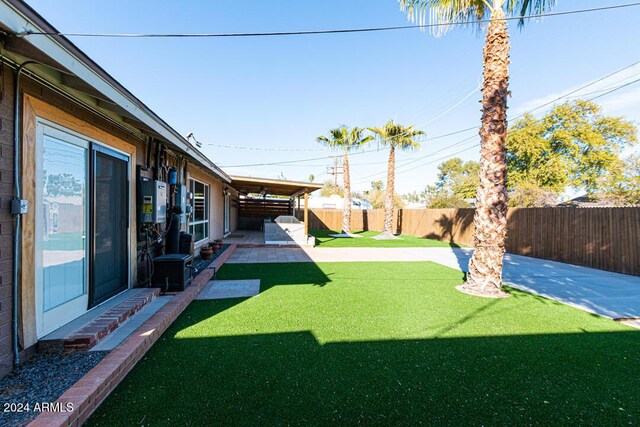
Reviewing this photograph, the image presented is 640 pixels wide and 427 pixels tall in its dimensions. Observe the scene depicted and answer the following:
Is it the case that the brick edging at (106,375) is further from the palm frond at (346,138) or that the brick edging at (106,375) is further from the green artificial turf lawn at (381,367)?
the palm frond at (346,138)

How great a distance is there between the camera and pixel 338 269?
296 inches

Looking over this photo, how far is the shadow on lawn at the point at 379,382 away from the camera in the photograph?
81.4 inches

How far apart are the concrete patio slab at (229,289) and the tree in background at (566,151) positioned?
19478 mm

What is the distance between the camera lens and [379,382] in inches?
97.4

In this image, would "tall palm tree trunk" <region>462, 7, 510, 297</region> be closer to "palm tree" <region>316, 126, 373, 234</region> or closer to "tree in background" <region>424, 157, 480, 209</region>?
"palm tree" <region>316, 126, 373, 234</region>

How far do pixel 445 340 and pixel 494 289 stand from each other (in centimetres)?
258

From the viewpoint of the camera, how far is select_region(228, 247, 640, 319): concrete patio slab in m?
4.97

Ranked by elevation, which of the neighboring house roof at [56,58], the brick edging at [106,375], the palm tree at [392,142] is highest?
the palm tree at [392,142]

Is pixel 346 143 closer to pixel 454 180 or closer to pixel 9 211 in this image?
pixel 9 211

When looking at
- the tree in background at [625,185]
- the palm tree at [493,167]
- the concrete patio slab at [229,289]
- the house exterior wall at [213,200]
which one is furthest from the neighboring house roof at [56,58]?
the tree in background at [625,185]

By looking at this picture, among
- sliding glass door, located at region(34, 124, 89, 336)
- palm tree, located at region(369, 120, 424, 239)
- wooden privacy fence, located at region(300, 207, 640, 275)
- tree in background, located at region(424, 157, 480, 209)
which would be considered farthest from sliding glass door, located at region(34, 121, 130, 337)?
tree in background, located at region(424, 157, 480, 209)

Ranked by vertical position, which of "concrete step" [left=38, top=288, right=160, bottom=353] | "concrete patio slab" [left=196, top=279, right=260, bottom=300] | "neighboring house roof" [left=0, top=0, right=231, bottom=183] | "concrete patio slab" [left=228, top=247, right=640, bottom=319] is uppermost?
"neighboring house roof" [left=0, top=0, right=231, bottom=183]

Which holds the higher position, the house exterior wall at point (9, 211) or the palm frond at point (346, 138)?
the palm frond at point (346, 138)

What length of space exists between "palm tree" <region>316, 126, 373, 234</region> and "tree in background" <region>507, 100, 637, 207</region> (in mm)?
11139
